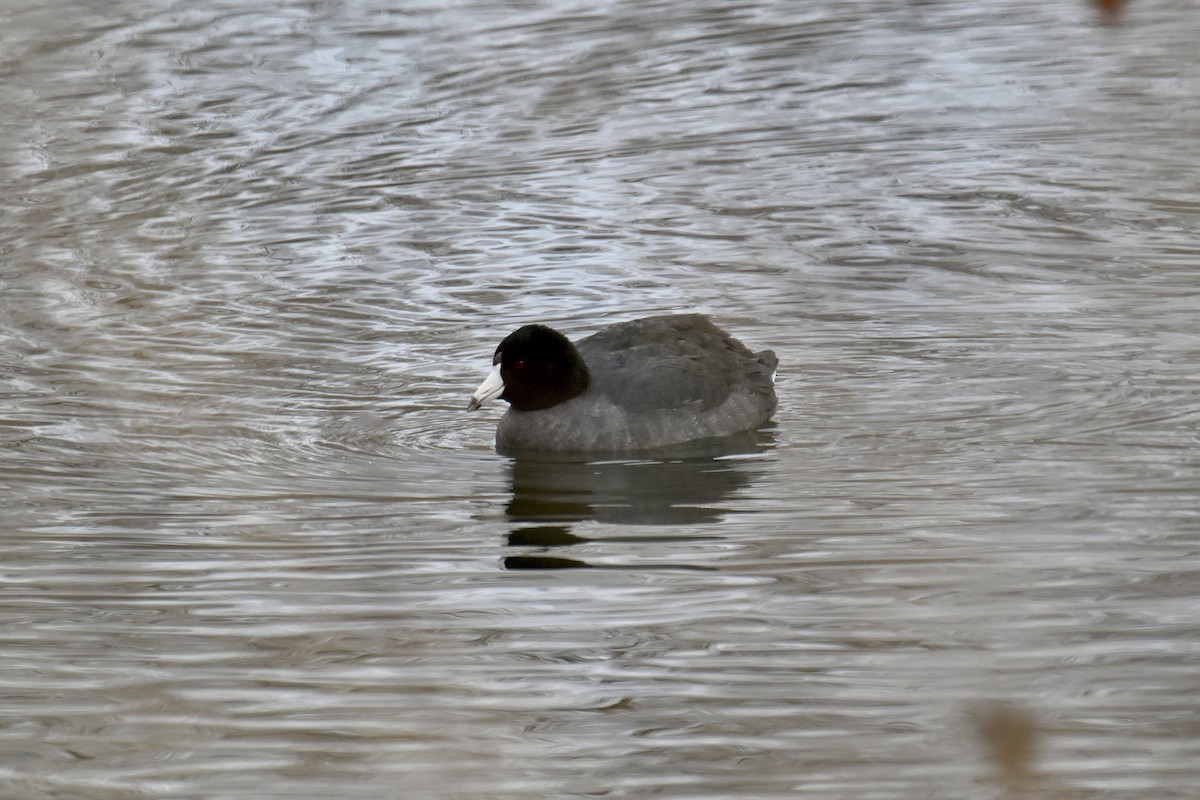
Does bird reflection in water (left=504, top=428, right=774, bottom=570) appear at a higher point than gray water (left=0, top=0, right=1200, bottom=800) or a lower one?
lower

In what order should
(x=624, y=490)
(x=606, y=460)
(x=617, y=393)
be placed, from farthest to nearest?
(x=617, y=393)
(x=606, y=460)
(x=624, y=490)

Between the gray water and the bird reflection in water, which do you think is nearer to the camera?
the gray water

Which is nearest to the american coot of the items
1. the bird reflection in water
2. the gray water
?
the bird reflection in water

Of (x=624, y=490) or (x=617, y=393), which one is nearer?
(x=624, y=490)

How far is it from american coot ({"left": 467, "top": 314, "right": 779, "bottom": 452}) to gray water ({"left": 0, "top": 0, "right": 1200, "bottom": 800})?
201mm

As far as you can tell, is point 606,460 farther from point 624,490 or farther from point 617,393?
point 624,490

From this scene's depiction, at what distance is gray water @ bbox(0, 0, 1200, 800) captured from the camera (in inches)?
207

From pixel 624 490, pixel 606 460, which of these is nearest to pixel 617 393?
pixel 606 460

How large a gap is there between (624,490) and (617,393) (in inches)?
28.9

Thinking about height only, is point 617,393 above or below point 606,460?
above

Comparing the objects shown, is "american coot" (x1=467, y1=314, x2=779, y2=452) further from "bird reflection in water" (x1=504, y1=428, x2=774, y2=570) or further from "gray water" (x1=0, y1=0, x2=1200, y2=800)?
"gray water" (x1=0, y1=0, x2=1200, y2=800)

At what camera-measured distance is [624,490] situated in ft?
26.0

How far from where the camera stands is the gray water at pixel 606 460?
5254 millimetres

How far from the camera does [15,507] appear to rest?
7609mm
